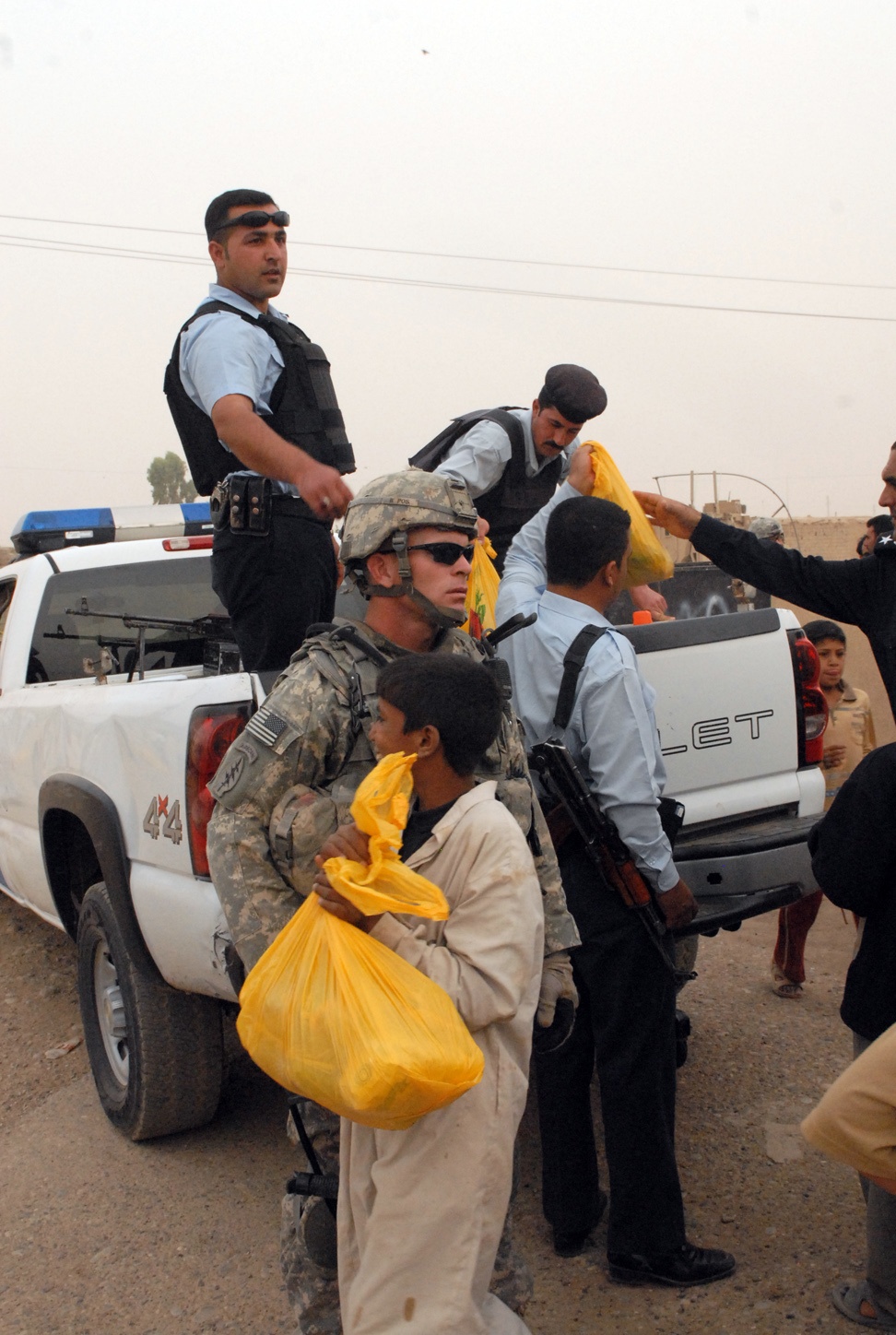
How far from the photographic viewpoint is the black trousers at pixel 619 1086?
3.09m

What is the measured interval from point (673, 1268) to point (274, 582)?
6.80 ft

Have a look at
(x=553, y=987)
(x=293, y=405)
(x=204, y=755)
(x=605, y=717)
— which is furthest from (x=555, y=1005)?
(x=293, y=405)

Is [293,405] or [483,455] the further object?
[483,455]

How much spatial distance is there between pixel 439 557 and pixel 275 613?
0.77 m

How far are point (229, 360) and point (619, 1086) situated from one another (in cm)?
214

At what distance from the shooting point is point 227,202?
329 cm

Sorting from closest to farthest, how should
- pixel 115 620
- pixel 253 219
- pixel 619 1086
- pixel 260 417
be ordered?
pixel 260 417 → pixel 619 1086 → pixel 253 219 → pixel 115 620

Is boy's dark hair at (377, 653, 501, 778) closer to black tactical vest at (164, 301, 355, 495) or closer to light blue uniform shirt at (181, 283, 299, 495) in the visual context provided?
light blue uniform shirt at (181, 283, 299, 495)

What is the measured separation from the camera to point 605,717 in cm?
315

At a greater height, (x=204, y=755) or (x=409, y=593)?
(x=409, y=593)

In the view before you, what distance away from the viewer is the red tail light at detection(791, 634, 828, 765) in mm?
4191

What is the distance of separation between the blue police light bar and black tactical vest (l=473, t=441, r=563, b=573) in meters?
1.78

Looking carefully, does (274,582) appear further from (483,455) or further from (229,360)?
(483,455)

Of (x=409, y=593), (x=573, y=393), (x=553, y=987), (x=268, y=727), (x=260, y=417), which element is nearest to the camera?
(x=268, y=727)
